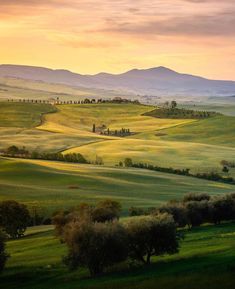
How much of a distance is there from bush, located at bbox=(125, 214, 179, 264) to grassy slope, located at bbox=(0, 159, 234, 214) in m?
27.6

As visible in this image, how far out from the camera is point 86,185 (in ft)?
298

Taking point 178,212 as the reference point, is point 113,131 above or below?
below

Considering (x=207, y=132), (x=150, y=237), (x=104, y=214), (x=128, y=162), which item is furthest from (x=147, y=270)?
(x=207, y=132)

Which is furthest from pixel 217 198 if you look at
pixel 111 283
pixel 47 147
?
pixel 47 147

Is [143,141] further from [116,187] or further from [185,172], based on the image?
[116,187]

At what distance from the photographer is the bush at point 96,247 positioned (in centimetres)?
3891

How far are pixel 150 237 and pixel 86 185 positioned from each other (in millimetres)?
50297

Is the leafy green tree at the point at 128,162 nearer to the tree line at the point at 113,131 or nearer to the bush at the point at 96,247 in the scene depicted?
the tree line at the point at 113,131

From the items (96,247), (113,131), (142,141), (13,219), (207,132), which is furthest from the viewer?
(113,131)

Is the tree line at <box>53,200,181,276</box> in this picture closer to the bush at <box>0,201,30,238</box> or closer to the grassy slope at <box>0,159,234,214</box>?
the bush at <box>0,201,30,238</box>

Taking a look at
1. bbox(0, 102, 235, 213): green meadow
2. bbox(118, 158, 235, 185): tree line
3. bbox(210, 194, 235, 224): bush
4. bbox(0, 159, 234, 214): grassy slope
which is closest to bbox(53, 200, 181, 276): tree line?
bbox(210, 194, 235, 224): bush

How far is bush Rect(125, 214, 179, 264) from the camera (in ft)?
133

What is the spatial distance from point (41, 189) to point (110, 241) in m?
46.3

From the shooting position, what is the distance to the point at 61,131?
17462 cm
